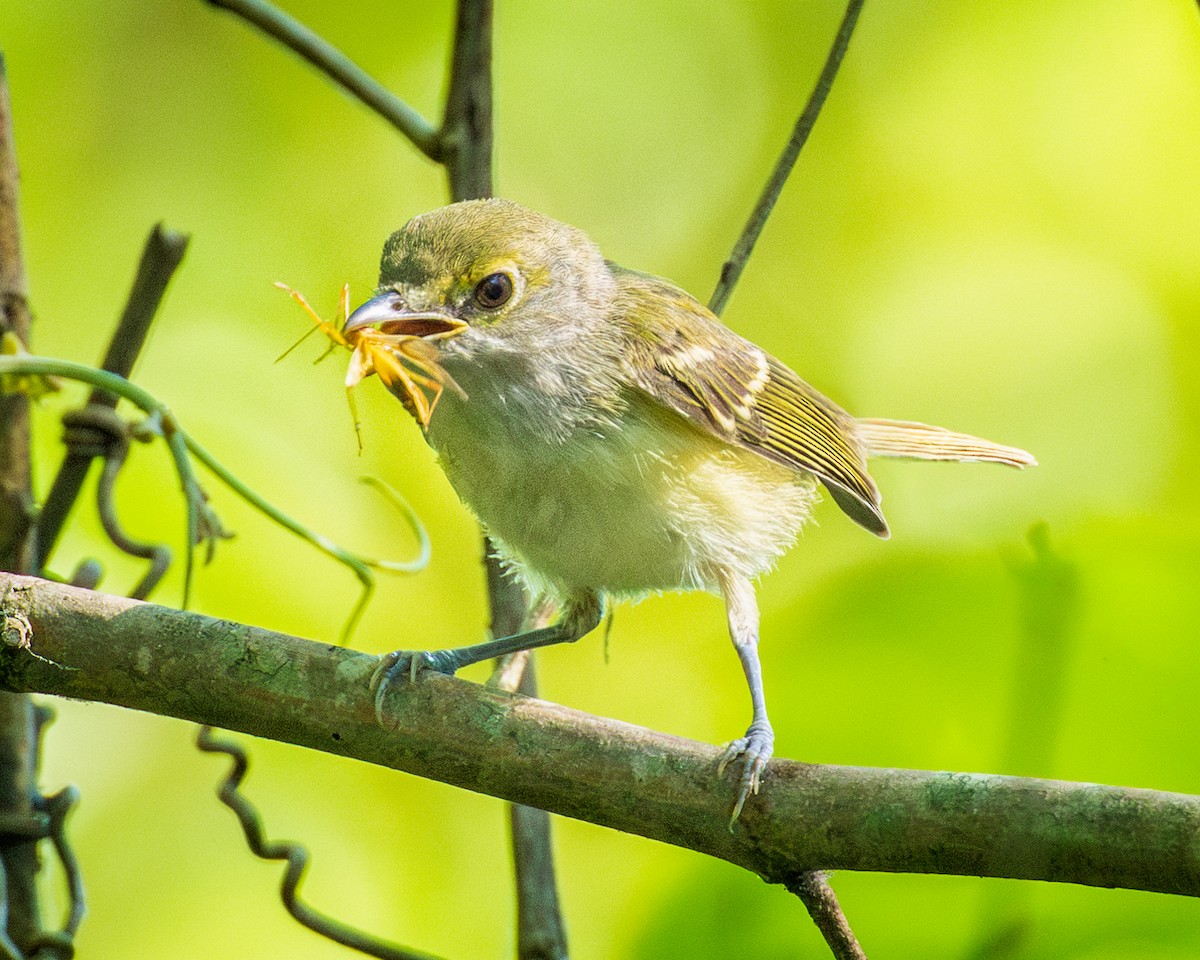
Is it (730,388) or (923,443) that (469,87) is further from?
(923,443)

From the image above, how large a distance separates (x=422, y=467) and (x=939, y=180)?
1.61m

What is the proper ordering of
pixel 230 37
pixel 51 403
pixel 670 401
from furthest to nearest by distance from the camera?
pixel 230 37
pixel 51 403
pixel 670 401

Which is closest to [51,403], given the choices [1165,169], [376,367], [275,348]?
[275,348]

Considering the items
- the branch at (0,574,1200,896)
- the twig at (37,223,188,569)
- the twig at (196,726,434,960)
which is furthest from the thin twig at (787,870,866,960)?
the twig at (37,223,188,569)

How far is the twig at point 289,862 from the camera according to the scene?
6.75 feet

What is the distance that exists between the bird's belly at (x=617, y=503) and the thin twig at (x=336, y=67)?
22.0 inches

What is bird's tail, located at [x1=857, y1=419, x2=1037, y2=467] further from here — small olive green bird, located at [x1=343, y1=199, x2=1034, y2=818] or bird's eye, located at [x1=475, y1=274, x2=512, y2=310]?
bird's eye, located at [x1=475, y1=274, x2=512, y2=310]

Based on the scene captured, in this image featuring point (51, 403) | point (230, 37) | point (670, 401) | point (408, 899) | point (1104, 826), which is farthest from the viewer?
point (230, 37)

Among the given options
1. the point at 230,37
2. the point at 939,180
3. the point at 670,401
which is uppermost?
the point at 939,180

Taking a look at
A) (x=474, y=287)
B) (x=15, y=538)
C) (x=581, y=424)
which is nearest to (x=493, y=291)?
(x=474, y=287)

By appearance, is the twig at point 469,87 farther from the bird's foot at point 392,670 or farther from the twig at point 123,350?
the bird's foot at point 392,670

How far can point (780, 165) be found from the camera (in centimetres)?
232

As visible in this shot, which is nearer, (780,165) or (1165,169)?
(780,165)

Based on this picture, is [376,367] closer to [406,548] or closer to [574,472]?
[574,472]
